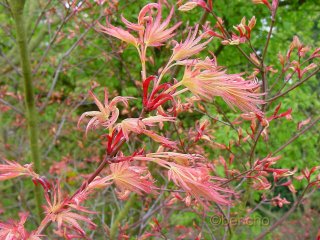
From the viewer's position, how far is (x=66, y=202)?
3.19ft

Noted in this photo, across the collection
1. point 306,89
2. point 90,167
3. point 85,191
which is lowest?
point 306,89

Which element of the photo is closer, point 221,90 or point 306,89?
point 221,90

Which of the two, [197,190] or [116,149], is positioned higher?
[116,149]

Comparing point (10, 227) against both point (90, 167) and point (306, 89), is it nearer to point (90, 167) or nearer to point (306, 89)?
Answer: point (90, 167)

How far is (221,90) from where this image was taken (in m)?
0.93

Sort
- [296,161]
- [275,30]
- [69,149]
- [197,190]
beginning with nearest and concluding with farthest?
1. [197,190]
2. [296,161]
3. [275,30]
4. [69,149]

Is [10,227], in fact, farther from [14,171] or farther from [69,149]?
[69,149]

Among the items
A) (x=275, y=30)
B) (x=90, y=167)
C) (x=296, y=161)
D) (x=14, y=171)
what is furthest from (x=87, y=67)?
(x=14, y=171)

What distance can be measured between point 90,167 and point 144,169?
478 centimetres

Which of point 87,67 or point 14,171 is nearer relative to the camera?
point 14,171

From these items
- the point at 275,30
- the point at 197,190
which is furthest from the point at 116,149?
the point at 275,30

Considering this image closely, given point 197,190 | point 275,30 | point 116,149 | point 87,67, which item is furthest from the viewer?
point 87,67

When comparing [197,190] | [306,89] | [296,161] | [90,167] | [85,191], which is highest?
[85,191]

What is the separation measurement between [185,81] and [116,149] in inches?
8.8
